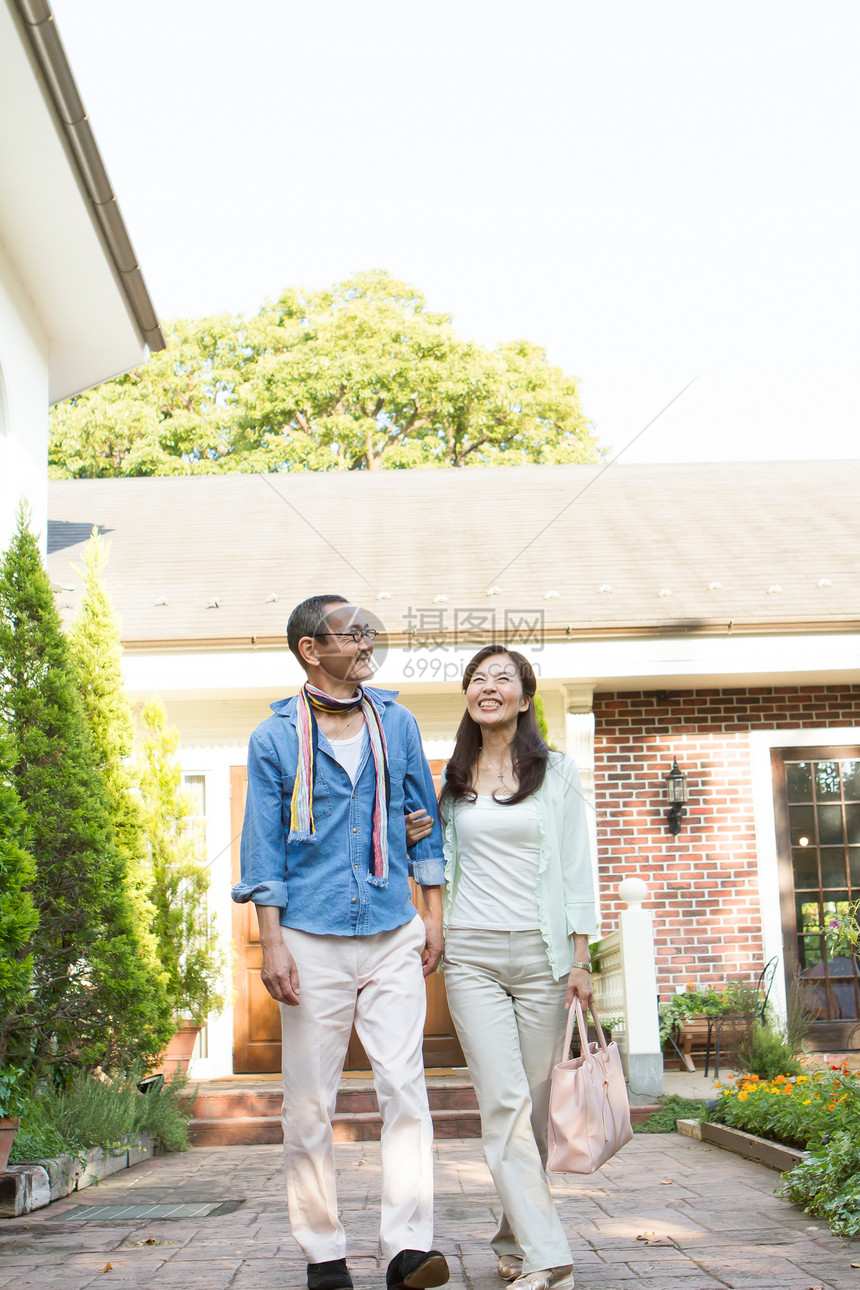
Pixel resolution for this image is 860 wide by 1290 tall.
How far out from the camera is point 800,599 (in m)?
8.10

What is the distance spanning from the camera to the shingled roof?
8008mm

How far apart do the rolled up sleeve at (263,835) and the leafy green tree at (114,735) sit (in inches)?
115

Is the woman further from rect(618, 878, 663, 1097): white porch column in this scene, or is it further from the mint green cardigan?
rect(618, 878, 663, 1097): white porch column

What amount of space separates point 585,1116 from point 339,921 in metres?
0.78

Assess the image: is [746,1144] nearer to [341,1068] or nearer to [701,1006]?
[701,1006]

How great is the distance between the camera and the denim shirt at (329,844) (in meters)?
2.82

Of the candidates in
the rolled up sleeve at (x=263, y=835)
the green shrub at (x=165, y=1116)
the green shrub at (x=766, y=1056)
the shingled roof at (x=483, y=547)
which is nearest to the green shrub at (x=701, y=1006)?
the green shrub at (x=766, y=1056)

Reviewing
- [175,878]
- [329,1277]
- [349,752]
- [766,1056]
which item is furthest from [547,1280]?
[175,878]

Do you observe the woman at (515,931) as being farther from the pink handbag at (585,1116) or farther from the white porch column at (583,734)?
the white porch column at (583,734)

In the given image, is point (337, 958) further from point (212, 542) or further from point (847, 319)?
point (212, 542)

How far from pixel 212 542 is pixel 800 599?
514 cm

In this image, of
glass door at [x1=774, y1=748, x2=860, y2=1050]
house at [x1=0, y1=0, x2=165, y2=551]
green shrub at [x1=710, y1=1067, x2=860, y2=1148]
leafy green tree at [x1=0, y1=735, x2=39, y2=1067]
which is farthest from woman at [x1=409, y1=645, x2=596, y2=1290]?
glass door at [x1=774, y1=748, x2=860, y2=1050]

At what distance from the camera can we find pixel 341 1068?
2758 mm

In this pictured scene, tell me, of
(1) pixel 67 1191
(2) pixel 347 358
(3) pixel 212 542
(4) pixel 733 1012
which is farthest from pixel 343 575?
(2) pixel 347 358
